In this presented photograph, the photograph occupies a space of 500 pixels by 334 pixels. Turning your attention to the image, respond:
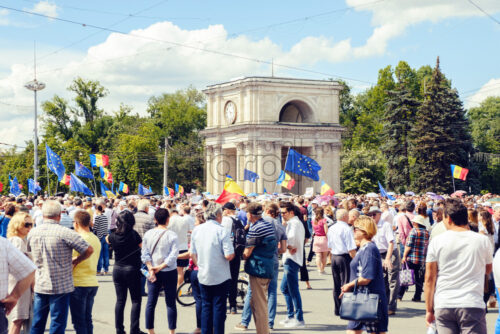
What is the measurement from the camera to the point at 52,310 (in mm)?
8391

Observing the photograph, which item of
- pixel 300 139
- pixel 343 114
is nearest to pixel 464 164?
pixel 300 139

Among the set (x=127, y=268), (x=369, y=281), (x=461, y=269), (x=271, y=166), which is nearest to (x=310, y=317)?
(x=127, y=268)

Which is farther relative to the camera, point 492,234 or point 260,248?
point 492,234

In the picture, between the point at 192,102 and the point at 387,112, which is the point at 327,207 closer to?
the point at 387,112

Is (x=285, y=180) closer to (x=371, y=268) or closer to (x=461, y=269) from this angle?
(x=371, y=268)

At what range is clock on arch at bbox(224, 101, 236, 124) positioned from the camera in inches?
2482

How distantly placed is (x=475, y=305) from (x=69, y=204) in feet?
53.7

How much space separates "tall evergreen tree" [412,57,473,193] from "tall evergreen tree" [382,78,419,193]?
3.52m

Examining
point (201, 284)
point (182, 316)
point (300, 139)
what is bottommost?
point (182, 316)

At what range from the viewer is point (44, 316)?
846cm

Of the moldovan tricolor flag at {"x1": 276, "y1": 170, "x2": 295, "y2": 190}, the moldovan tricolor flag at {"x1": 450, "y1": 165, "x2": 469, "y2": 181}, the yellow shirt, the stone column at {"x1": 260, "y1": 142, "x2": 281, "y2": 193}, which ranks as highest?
the stone column at {"x1": 260, "y1": 142, "x2": 281, "y2": 193}

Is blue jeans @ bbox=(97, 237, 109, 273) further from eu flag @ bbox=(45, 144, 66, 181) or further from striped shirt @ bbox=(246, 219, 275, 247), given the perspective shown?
eu flag @ bbox=(45, 144, 66, 181)

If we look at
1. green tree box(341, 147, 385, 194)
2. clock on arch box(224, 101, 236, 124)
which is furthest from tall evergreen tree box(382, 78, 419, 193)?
clock on arch box(224, 101, 236, 124)

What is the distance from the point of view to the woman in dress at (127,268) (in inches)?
398
